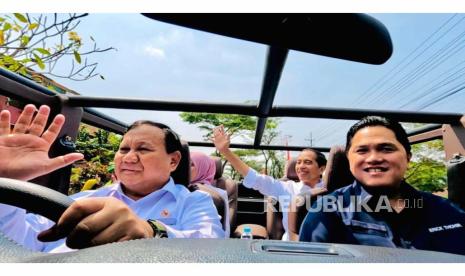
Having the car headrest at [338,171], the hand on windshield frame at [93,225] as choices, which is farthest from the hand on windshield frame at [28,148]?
the car headrest at [338,171]

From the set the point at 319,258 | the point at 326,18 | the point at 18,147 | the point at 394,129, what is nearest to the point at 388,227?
the point at 394,129

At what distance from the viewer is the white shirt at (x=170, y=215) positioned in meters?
1.13

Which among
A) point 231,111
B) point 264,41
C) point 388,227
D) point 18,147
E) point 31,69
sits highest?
point 31,69

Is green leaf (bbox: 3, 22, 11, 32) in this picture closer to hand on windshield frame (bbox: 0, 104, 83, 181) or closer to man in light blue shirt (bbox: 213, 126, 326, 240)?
hand on windshield frame (bbox: 0, 104, 83, 181)

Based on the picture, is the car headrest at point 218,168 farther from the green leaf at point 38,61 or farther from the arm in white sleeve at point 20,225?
the arm in white sleeve at point 20,225

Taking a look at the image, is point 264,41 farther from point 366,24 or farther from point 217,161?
point 217,161

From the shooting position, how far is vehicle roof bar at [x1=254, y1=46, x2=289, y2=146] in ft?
2.91

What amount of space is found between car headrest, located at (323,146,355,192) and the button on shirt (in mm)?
555

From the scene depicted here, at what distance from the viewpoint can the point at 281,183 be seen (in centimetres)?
242

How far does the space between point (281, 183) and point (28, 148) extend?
173 cm

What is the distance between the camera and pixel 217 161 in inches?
118

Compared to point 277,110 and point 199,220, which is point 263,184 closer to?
point 277,110

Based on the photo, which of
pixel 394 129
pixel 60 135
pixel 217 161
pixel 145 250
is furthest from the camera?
pixel 217 161

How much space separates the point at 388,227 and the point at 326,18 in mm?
940
